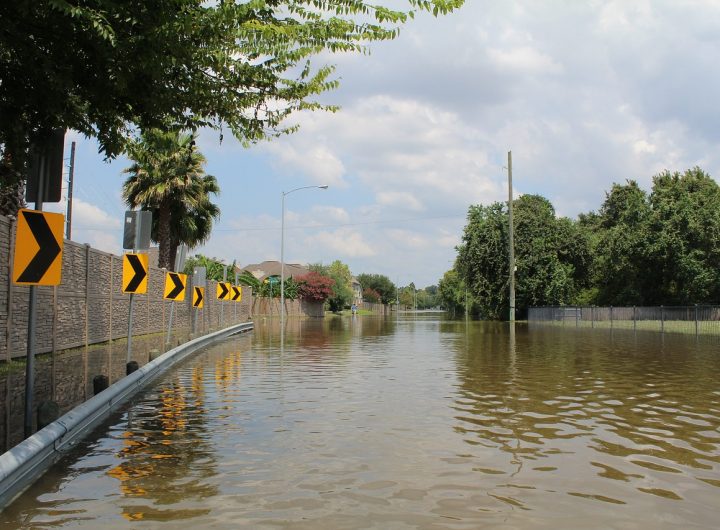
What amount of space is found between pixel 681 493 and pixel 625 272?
47.8 m

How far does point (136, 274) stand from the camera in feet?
47.0

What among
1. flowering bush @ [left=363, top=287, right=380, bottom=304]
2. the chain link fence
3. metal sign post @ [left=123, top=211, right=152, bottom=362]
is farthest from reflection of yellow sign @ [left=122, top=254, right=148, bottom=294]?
flowering bush @ [left=363, top=287, right=380, bottom=304]

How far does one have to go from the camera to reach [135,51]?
6906 millimetres

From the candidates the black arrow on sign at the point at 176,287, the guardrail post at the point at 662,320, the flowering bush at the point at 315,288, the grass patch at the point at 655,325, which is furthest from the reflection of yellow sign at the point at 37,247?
the flowering bush at the point at 315,288

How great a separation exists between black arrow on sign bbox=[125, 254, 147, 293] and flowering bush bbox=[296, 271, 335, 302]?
7712 centimetres

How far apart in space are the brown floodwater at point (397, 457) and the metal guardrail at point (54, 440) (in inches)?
5.9

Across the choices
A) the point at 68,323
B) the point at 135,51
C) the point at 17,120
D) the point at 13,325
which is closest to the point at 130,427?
the point at 17,120

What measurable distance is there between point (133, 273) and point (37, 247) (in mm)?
6682

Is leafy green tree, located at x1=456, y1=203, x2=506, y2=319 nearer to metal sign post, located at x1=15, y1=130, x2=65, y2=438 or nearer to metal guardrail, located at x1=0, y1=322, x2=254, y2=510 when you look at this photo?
metal guardrail, located at x1=0, y1=322, x2=254, y2=510

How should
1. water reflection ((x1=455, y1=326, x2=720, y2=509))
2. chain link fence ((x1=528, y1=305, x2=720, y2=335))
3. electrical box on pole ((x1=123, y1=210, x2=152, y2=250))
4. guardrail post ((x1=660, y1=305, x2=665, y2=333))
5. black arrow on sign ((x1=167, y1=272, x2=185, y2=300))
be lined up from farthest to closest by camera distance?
1. guardrail post ((x1=660, y1=305, x2=665, y2=333))
2. chain link fence ((x1=528, y1=305, x2=720, y2=335))
3. black arrow on sign ((x1=167, y1=272, x2=185, y2=300))
4. electrical box on pole ((x1=123, y1=210, x2=152, y2=250))
5. water reflection ((x1=455, y1=326, x2=720, y2=509))

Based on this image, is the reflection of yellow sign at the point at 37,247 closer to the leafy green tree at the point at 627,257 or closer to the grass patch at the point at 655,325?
the grass patch at the point at 655,325

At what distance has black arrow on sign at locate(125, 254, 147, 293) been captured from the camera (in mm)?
14258

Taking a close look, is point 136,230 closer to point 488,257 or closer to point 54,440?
point 54,440

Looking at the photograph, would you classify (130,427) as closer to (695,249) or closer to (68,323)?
(68,323)
